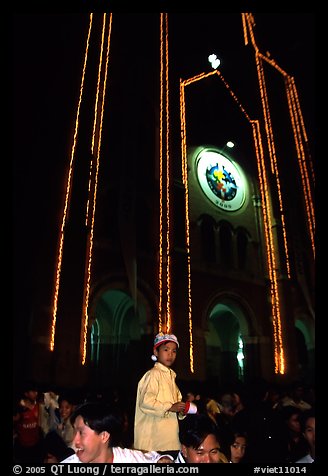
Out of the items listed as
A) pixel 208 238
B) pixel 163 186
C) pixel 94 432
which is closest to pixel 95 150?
pixel 163 186

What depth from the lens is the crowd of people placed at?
3.11 meters

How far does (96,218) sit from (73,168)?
216 centimetres

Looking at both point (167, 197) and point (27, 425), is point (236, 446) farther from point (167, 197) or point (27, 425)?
point (167, 197)

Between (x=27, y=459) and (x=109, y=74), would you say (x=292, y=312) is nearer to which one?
(x=109, y=74)

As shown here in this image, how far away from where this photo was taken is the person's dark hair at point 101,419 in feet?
10.0

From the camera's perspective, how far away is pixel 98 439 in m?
3.05

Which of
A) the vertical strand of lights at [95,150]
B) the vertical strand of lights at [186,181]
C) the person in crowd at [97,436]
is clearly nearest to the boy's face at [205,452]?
the person in crowd at [97,436]

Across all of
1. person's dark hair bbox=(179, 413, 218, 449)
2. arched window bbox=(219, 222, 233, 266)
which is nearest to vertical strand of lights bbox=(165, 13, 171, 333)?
arched window bbox=(219, 222, 233, 266)

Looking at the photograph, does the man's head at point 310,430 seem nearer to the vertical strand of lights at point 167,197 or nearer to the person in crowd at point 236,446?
the person in crowd at point 236,446

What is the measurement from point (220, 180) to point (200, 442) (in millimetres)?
17300

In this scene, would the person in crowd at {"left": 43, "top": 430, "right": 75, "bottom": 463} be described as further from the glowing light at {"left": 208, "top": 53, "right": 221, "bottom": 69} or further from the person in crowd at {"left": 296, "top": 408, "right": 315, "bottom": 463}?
the glowing light at {"left": 208, "top": 53, "right": 221, "bottom": 69}

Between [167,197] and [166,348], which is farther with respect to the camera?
[167,197]

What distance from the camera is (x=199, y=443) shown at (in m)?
3.58

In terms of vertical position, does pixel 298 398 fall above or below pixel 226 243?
below
